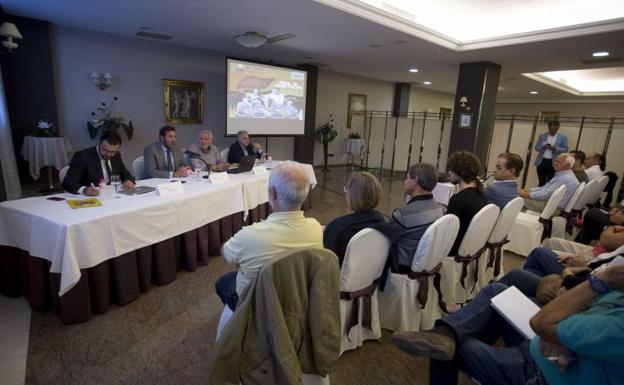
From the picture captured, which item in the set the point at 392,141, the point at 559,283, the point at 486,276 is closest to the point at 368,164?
the point at 392,141

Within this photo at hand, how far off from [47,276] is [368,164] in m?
7.76

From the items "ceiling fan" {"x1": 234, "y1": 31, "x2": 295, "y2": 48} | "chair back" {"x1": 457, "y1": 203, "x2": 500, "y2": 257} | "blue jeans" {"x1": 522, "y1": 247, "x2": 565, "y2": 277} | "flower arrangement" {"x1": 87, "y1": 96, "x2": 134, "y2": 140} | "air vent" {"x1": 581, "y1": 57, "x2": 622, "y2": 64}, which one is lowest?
"blue jeans" {"x1": 522, "y1": 247, "x2": 565, "y2": 277}

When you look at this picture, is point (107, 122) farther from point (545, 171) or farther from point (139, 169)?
point (545, 171)

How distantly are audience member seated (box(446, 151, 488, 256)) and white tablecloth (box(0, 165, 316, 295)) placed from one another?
2029 mm

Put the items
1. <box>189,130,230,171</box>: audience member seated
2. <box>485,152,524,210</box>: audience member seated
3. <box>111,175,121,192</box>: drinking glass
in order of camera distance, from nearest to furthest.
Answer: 1. <box>111,175,121,192</box>: drinking glass
2. <box>485,152,524,210</box>: audience member seated
3. <box>189,130,230,171</box>: audience member seated

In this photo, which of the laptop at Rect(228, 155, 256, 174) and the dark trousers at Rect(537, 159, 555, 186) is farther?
the dark trousers at Rect(537, 159, 555, 186)

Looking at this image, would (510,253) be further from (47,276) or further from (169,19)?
(169,19)

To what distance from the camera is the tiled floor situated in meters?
1.73

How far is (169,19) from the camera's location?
444 centimetres

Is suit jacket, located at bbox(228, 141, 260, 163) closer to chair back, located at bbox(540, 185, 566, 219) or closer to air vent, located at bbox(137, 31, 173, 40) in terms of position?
air vent, located at bbox(137, 31, 173, 40)

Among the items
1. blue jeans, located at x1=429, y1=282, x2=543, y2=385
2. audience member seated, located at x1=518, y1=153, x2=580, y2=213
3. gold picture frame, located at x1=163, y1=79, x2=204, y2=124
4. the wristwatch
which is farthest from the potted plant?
the wristwatch

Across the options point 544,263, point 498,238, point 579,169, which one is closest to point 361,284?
point 544,263

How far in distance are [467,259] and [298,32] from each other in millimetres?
3983

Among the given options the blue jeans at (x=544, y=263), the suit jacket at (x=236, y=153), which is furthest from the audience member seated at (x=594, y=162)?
the suit jacket at (x=236, y=153)
